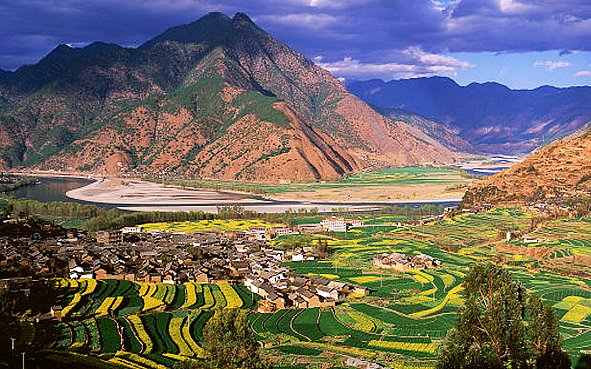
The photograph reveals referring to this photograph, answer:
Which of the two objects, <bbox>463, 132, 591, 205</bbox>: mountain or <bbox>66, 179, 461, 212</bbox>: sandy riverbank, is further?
<bbox>66, 179, 461, 212</bbox>: sandy riverbank

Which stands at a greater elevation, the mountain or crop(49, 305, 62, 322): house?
the mountain

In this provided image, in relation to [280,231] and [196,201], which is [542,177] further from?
[196,201]

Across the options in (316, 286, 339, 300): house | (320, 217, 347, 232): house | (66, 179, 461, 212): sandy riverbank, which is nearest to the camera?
(316, 286, 339, 300): house

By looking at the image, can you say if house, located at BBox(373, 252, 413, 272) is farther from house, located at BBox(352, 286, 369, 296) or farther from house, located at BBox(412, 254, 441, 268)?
house, located at BBox(352, 286, 369, 296)

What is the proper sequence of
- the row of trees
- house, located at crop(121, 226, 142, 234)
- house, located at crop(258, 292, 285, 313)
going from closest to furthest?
the row of trees
house, located at crop(258, 292, 285, 313)
house, located at crop(121, 226, 142, 234)

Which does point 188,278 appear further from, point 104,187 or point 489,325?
point 104,187

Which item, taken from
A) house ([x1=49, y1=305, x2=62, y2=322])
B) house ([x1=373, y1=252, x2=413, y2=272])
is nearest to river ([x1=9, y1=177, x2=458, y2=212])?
house ([x1=373, y1=252, x2=413, y2=272])

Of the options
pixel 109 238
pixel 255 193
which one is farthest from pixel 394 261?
pixel 255 193
